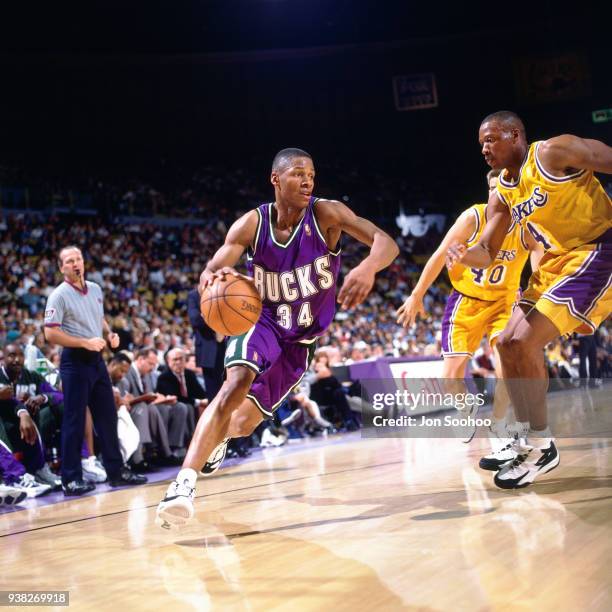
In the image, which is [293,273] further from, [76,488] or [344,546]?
[76,488]

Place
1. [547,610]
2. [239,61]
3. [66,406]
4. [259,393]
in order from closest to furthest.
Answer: [547,610], [259,393], [66,406], [239,61]

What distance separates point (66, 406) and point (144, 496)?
0.96 metres

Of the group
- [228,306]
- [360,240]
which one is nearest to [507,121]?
[360,240]

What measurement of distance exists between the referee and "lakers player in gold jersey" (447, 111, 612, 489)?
2958mm

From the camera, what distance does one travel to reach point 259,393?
13.5 ft

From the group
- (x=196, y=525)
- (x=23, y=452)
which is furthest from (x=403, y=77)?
(x=196, y=525)

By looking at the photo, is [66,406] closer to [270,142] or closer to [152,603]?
[152,603]

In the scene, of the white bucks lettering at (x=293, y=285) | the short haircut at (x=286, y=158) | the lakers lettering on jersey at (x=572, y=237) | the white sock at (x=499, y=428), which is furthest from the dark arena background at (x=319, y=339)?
the short haircut at (x=286, y=158)

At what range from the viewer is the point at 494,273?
5.51 meters

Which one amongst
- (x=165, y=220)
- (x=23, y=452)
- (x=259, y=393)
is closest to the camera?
(x=259, y=393)

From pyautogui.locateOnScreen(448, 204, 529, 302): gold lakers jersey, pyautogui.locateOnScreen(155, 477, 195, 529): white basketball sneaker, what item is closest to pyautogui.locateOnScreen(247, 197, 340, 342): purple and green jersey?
pyautogui.locateOnScreen(155, 477, 195, 529): white basketball sneaker

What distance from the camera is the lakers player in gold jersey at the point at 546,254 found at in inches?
152

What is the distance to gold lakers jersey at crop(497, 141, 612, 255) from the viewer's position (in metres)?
3.90

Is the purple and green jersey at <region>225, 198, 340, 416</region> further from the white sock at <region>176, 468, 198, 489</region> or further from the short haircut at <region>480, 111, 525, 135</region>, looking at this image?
the short haircut at <region>480, 111, 525, 135</region>
